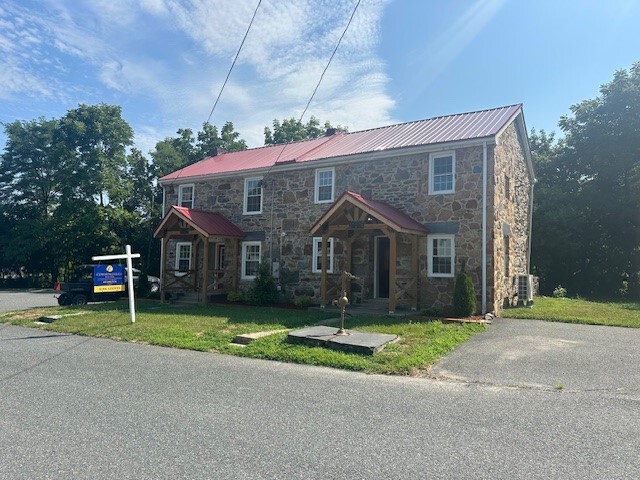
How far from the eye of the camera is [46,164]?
35.2 meters

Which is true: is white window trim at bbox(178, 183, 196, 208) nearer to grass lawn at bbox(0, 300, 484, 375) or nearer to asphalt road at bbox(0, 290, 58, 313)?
grass lawn at bbox(0, 300, 484, 375)

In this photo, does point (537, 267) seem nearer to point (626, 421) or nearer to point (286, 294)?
point (286, 294)

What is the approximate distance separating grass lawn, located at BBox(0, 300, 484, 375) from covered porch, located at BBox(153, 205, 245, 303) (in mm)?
1953

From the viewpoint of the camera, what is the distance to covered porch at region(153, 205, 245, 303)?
16859 millimetres

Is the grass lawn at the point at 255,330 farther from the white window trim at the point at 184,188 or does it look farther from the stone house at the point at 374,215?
the white window trim at the point at 184,188

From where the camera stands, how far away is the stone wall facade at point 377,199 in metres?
13.5

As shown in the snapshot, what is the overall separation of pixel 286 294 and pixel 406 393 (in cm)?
1120

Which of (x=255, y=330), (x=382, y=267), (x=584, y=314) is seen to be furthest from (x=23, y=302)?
(x=584, y=314)

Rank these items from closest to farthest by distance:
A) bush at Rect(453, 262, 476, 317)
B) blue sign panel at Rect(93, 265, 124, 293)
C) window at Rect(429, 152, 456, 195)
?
1. bush at Rect(453, 262, 476, 317)
2. blue sign panel at Rect(93, 265, 124, 293)
3. window at Rect(429, 152, 456, 195)

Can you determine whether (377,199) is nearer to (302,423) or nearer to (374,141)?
(374,141)

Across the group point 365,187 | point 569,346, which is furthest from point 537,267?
point 569,346

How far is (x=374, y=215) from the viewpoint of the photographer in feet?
41.9

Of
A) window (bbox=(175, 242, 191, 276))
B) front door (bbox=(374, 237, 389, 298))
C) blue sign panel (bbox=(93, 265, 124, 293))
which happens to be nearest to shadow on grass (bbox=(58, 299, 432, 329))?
blue sign panel (bbox=(93, 265, 124, 293))

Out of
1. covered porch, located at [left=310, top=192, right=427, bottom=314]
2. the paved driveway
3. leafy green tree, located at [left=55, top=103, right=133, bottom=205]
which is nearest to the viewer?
the paved driveway
